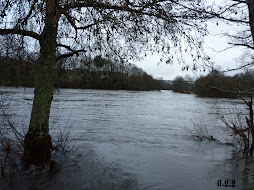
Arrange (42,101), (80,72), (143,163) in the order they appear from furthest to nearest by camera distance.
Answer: (143,163) → (80,72) → (42,101)

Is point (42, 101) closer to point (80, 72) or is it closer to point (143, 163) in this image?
point (80, 72)

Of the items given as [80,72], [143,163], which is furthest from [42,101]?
[143,163]

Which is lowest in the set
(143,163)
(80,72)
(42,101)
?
(143,163)

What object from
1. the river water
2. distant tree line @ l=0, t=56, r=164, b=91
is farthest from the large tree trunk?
the river water

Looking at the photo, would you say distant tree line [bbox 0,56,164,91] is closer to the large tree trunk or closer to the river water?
the river water

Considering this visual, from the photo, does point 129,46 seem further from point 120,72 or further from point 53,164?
point 53,164

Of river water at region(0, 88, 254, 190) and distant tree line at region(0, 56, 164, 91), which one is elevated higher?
distant tree line at region(0, 56, 164, 91)

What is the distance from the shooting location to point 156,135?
12.1m

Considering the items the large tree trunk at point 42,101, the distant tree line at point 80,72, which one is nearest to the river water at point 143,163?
the distant tree line at point 80,72

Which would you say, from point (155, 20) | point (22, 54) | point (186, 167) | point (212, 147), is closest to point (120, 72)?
point (155, 20)

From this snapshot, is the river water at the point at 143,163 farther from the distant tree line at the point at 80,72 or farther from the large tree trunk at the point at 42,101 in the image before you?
the large tree trunk at the point at 42,101

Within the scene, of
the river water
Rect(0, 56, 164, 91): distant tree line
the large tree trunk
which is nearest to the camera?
the large tree trunk

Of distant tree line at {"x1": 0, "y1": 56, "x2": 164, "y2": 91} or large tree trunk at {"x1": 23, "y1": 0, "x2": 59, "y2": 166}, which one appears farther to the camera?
distant tree line at {"x1": 0, "y1": 56, "x2": 164, "y2": 91}

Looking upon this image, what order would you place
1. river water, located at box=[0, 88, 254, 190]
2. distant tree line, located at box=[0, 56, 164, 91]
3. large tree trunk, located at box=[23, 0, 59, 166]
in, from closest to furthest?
large tree trunk, located at box=[23, 0, 59, 166], distant tree line, located at box=[0, 56, 164, 91], river water, located at box=[0, 88, 254, 190]
